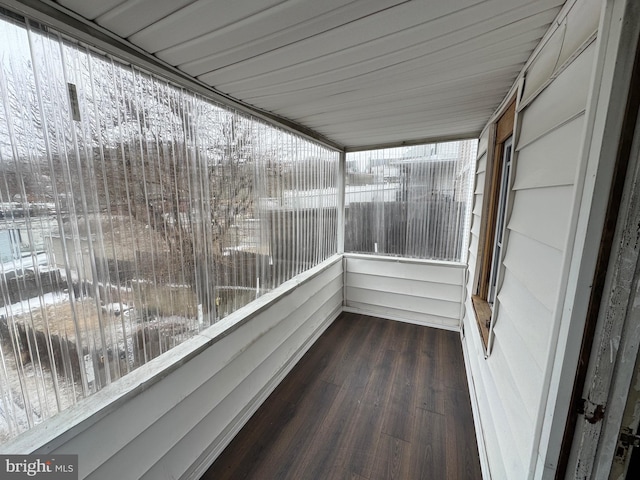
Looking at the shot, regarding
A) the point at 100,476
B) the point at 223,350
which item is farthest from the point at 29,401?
the point at 223,350

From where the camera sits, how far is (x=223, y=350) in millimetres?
1472

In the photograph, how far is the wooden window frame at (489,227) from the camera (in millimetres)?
1814

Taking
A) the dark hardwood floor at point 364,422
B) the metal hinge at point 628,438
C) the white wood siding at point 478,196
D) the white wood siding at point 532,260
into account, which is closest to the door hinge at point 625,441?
the metal hinge at point 628,438

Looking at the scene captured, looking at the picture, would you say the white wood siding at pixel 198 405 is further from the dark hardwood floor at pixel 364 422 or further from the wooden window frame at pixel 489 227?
the wooden window frame at pixel 489 227

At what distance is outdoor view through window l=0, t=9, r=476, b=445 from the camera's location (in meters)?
0.80

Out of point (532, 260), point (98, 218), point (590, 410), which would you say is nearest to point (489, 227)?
point (532, 260)

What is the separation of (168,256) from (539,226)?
161 centimetres

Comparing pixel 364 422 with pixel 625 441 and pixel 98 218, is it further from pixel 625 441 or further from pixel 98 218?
pixel 98 218

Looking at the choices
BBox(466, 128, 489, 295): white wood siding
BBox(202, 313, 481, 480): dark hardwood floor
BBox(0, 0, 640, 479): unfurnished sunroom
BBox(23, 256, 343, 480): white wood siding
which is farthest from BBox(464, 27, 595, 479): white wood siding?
BBox(23, 256, 343, 480): white wood siding

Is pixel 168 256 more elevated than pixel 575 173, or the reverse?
pixel 575 173

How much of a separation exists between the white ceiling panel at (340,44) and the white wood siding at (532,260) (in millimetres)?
246

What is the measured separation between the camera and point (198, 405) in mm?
1342

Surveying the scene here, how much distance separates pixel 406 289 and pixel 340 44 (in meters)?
2.70

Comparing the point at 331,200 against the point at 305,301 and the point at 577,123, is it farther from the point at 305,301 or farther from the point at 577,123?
the point at 577,123
